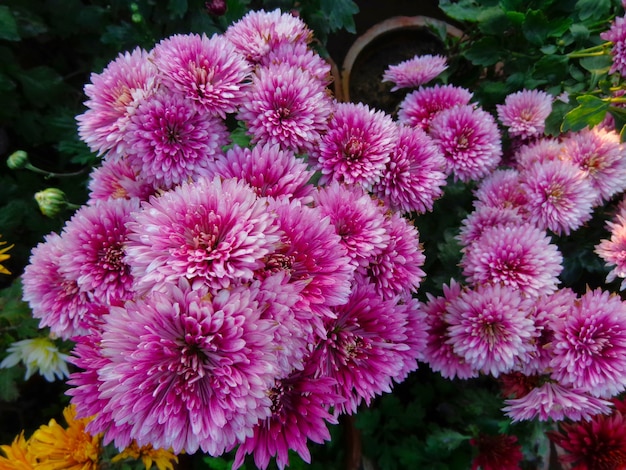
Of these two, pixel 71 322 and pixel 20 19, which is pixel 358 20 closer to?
pixel 20 19

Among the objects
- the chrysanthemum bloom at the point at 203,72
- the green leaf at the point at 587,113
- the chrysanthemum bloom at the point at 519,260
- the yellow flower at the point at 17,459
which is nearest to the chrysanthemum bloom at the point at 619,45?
the green leaf at the point at 587,113

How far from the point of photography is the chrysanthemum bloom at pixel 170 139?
58 centimetres

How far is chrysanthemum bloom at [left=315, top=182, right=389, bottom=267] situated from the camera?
1.84ft

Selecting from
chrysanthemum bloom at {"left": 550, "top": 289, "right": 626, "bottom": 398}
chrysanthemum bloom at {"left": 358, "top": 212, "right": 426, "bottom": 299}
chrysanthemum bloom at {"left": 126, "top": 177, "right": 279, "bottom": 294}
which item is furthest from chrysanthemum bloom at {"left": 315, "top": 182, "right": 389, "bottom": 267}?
chrysanthemum bloom at {"left": 550, "top": 289, "right": 626, "bottom": 398}

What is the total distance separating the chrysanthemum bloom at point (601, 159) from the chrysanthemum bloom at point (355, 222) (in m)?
0.49

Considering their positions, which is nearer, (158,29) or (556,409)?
(556,409)

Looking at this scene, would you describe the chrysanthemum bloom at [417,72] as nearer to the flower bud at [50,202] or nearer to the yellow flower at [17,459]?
the flower bud at [50,202]

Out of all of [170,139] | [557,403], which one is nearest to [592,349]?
[557,403]

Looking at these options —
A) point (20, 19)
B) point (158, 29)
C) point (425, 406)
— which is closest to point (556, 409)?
point (425, 406)

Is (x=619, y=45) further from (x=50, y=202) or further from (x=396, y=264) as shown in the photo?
(x=50, y=202)

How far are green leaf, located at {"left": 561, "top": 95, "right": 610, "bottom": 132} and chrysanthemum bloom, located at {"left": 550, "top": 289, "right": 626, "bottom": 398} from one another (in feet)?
0.99

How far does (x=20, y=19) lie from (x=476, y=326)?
4.18 ft

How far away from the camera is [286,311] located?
1.47 feet

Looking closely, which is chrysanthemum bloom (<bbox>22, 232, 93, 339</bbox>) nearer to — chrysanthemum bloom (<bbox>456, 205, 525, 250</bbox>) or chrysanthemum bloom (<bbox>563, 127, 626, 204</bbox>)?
chrysanthemum bloom (<bbox>456, 205, 525, 250</bbox>)
